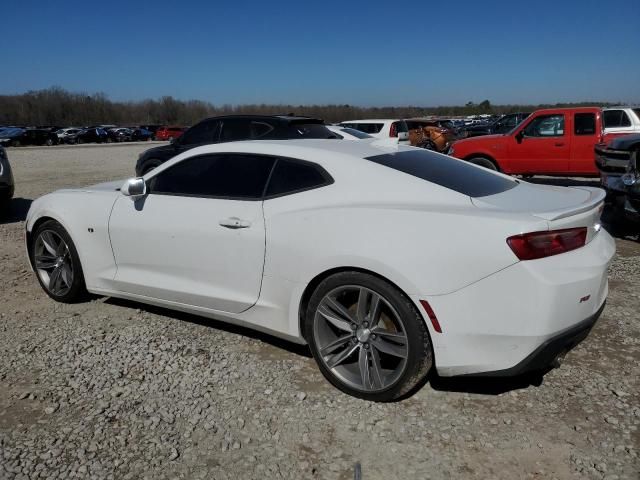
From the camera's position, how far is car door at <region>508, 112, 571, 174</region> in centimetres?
1089

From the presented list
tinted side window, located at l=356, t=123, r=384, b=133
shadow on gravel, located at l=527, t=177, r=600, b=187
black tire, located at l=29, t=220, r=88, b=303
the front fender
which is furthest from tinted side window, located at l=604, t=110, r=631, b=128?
black tire, located at l=29, t=220, r=88, b=303

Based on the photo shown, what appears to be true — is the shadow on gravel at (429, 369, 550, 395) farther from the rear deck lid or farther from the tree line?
the tree line

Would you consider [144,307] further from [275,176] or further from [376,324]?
[376,324]

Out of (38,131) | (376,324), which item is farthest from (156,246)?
(38,131)

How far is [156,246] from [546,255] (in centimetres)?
259

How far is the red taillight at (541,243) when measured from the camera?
2.57 metres

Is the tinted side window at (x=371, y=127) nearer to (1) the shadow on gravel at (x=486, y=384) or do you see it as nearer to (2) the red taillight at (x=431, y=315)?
(1) the shadow on gravel at (x=486, y=384)

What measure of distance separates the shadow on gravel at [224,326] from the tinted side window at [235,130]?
17.0 ft

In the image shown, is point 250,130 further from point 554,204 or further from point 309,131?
point 554,204

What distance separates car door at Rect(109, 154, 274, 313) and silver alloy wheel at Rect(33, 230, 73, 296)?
72 cm

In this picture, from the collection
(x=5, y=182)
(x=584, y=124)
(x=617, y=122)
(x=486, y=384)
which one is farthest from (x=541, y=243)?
(x=617, y=122)

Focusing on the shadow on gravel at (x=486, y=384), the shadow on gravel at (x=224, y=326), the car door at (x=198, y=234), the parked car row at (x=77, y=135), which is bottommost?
the shadow on gravel at (x=486, y=384)

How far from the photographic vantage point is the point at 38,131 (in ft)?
133

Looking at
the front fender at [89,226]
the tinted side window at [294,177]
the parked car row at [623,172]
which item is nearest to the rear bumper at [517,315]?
the tinted side window at [294,177]
